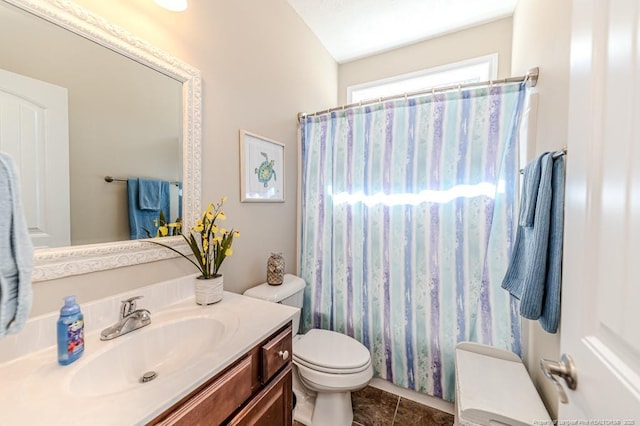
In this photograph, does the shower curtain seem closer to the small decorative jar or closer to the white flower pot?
the small decorative jar

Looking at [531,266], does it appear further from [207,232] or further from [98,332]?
[98,332]

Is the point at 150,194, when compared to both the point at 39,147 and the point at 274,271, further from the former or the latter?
the point at 274,271

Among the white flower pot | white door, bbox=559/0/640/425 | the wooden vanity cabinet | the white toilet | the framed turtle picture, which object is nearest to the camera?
white door, bbox=559/0/640/425

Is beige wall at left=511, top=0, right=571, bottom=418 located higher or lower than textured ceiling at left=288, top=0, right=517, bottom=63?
lower

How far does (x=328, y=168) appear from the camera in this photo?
1.83 meters

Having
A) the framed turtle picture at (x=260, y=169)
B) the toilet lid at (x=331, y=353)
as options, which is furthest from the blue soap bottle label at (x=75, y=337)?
the toilet lid at (x=331, y=353)

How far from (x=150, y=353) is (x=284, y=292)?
727 millimetres

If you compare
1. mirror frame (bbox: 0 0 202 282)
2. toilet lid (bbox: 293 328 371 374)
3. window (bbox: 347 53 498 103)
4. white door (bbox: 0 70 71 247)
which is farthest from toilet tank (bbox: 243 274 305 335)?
window (bbox: 347 53 498 103)

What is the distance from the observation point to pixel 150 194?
101cm

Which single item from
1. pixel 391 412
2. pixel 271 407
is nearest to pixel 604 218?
pixel 271 407

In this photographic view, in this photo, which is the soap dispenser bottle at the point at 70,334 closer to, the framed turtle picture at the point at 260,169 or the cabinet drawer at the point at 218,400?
the cabinet drawer at the point at 218,400

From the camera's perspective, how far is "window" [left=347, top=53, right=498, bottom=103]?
197cm

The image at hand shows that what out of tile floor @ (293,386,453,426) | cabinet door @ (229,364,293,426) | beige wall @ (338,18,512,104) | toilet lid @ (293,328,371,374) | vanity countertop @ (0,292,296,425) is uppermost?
beige wall @ (338,18,512,104)

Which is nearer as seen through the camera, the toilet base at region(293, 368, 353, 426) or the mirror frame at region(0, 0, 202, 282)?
the mirror frame at region(0, 0, 202, 282)
